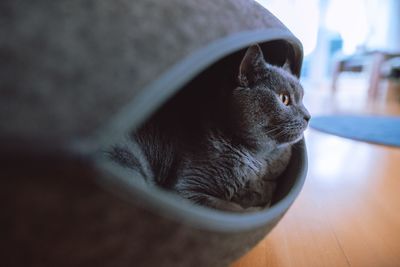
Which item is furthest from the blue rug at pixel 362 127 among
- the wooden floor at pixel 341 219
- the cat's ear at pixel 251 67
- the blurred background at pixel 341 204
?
the cat's ear at pixel 251 67

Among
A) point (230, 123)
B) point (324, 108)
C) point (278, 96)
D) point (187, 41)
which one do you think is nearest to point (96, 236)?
point (187, 41)

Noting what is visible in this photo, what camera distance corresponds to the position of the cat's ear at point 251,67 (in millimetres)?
731

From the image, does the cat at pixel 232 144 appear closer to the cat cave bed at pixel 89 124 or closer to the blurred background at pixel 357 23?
the cat cave bed at pixel 89 124

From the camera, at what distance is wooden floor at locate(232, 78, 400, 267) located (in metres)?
0.69

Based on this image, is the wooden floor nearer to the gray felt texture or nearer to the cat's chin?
the cat's chin

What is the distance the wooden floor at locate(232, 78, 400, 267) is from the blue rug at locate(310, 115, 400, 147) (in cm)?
35

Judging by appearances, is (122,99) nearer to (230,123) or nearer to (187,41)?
(187,41)

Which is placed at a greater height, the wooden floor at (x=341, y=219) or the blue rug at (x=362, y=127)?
the wooden floor at (x=341, y=219)

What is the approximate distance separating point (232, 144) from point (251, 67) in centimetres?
22

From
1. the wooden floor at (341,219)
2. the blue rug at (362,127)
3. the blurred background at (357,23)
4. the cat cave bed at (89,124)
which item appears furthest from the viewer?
the blurred background at (357,23)

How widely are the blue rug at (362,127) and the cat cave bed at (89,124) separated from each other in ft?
5.85

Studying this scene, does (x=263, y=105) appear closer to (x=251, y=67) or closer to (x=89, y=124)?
→ (x=251, y=67)

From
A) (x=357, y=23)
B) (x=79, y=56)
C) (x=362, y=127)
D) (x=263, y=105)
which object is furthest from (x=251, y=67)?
(x=357, y=23)

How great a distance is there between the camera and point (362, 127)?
85.2 inches
